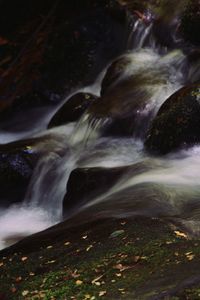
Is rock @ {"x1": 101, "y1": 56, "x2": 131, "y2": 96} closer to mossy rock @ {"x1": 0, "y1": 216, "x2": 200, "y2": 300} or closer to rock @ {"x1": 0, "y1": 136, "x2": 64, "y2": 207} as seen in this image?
rock @ {"x1": 0, "y1": 136, "x2": 64, "y2": 207}

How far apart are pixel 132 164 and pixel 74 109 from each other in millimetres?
2885

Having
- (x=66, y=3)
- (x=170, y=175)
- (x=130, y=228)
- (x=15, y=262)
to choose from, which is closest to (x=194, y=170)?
(x=170, y=175)

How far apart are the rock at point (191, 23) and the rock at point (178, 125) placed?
2.71 metres

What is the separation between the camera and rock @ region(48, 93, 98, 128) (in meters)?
9.04

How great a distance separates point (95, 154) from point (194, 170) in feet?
6.01

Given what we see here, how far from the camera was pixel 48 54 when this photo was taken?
37.7ft

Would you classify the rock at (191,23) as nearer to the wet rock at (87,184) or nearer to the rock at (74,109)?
the rock at (74,109)

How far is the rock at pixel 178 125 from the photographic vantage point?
689 cm

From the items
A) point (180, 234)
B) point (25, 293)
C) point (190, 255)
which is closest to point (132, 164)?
point (180, 234)

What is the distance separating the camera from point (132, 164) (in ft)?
21.6

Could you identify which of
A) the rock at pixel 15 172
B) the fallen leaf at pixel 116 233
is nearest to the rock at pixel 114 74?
the rock at pixel 15 172

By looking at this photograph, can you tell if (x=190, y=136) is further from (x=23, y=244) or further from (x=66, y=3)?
(x=66, y=3)

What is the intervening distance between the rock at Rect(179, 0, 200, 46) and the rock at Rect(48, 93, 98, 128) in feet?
7.46

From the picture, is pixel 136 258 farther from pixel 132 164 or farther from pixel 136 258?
pixel 132 164
